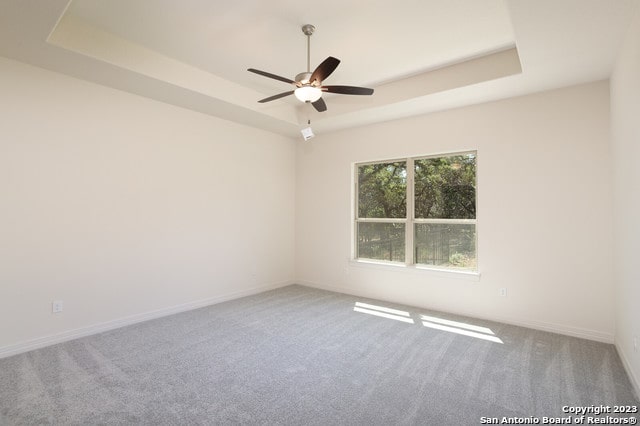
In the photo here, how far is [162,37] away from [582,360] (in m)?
4.97

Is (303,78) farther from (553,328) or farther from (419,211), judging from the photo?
(553,328)

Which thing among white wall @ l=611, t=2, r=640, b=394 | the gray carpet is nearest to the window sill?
the gray carpet

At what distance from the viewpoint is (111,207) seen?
3.84 m

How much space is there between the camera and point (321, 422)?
84.0 inches

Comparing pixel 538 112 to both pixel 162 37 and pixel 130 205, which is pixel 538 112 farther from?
pixel 130 205

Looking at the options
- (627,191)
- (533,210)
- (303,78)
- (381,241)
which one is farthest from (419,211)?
(303,78)

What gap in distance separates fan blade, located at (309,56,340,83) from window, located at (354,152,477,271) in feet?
8.30

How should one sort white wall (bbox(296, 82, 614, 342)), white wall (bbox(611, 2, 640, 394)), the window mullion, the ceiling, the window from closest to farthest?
1. white wall (bbox(611, 2, 640, 394))
2. the ceiling
3. white wall (bbox(296, 82, 614, 342))
4. the window
5. the window mullion

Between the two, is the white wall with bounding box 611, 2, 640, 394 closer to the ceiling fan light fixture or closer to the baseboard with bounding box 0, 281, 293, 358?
the ceiling fan light fixture

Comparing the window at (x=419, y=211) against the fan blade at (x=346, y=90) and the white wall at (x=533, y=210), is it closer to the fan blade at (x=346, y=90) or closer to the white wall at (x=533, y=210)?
the white wall at (x=533, y=210)

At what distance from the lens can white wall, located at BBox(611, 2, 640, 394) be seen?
7.92 feet

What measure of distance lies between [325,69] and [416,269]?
3.17 meters

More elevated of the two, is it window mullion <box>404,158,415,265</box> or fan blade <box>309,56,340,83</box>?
fan blade <box>309,56,340,83</box>

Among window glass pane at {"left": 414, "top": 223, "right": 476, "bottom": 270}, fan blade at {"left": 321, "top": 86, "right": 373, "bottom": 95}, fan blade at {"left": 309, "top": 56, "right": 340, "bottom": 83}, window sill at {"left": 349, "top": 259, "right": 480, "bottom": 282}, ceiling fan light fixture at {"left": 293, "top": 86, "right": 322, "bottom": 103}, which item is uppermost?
fan blade at {"left": 309, "top": 56, "right": 340, "bottom": 83}
